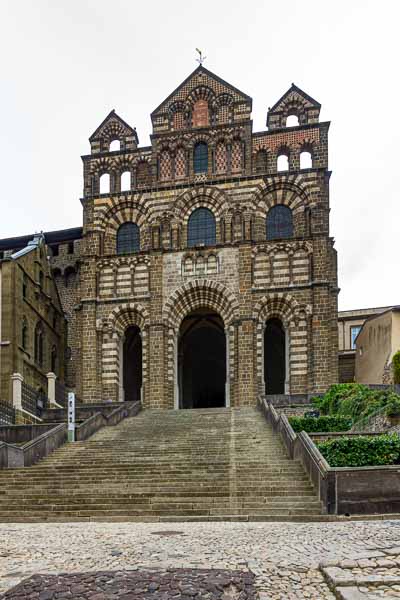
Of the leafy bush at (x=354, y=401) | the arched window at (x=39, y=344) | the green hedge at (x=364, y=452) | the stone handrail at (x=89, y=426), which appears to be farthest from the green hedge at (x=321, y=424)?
the arched window at (x=39, y=344)

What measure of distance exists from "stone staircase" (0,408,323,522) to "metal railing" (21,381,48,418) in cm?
854

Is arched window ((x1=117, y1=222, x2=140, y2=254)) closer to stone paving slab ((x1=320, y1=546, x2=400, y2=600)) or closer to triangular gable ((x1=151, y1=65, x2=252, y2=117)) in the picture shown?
triangular gable ((x1=151, y1=65, x2=252, y2=117))

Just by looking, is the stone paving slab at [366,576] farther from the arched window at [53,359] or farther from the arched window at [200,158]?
the arched window at [53,359]

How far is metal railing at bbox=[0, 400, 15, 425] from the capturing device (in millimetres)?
26475

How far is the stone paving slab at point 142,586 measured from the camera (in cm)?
698

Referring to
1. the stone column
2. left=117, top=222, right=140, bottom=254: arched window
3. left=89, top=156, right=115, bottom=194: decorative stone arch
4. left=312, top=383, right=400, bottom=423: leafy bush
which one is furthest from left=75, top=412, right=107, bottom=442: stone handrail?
left=89, top=156, right=115, bottom=194: decorative stone arch

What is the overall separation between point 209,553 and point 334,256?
2864 centimetres

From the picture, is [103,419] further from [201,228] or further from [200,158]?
[200,158]

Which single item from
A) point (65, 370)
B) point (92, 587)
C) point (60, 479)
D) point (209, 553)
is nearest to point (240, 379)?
point (65, 370)

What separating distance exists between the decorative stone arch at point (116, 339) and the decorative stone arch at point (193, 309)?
133cm

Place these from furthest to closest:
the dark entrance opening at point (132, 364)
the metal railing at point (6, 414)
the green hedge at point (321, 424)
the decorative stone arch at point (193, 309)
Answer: the dark entrance opening at point (132, 364) < the decorative stone arch at point (193, 309) < the metal railing at point (6, 414) < the green hedge at point (321, 424)

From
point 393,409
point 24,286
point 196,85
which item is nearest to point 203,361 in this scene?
point 24,286

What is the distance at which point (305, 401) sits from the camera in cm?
2945

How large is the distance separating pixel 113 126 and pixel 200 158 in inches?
233
